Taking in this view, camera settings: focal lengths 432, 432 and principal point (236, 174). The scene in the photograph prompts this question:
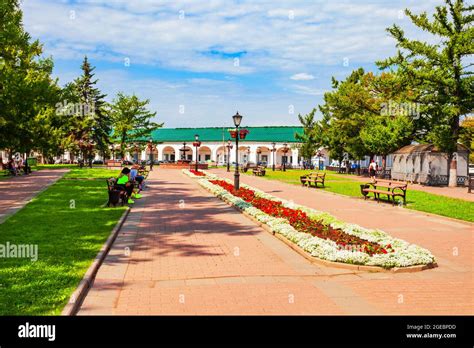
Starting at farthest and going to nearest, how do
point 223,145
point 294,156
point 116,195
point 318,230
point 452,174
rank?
point 294,156
point 223,145
point 452,174
point 116,195
point 318,230

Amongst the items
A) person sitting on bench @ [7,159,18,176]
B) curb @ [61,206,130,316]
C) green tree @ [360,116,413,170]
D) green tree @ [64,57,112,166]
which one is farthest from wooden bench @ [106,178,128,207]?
green tree @ [64,57,112,166]

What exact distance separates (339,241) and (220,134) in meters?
80.6

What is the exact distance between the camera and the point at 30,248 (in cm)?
842

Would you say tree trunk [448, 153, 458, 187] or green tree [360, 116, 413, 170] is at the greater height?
green tree [360, 116, 413, 170]

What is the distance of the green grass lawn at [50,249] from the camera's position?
5641 millimetres

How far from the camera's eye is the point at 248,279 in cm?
699

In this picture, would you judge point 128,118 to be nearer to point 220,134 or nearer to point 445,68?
point 220,134

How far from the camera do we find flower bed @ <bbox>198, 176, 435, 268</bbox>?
309 inches

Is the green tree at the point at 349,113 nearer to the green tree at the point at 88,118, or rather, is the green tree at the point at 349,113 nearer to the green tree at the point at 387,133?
the green tree at the point at 387,133

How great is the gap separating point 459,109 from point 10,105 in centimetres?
2861

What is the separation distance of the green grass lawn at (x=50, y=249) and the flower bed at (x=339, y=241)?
4.25m

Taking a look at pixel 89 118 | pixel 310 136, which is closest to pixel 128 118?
pixel 89 118

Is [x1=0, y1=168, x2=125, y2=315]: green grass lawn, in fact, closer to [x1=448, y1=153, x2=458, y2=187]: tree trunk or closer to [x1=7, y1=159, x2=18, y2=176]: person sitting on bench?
[x1=7, y1=159, x2=18, y2=176]: person sitting on bench

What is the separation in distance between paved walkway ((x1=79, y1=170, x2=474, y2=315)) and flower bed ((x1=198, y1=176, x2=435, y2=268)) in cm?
31
